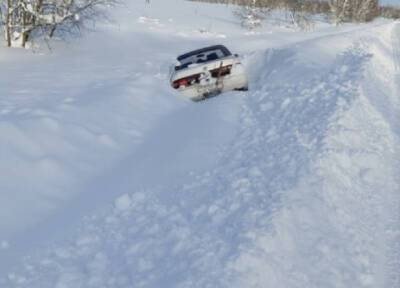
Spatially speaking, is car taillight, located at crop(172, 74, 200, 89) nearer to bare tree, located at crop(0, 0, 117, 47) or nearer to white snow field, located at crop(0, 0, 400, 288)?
white snow field, located at crop(0, 0, 400, 288)

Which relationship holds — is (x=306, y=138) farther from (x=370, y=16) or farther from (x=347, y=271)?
(x=370, y=16)

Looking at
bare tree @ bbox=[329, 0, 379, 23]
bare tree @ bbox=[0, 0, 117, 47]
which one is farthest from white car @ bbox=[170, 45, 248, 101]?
bare tree @ bbox=[329, 0, 379, 23]

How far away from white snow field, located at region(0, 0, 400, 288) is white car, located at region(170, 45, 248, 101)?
0.93 ft

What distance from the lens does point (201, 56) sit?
12.0 metres

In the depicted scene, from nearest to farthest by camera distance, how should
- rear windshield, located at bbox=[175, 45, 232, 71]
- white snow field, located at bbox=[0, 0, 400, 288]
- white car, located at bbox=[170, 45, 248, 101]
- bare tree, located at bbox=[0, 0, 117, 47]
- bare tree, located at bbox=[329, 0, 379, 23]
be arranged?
white snow field, located at bbox=[0, 0, 400, 288], white car, located at bbox=[170, 45, 248, 101], rear windshield, located at bbox=[175, 45, 232, 71], bare tree, located at bbox=[0, 0, 117, 47], bare tree, located at bbox=[329, 0, 379, 23]

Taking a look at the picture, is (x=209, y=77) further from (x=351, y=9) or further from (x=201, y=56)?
(x=351, y=9)

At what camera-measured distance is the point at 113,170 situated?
7.86m

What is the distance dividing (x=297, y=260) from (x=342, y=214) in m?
1.11

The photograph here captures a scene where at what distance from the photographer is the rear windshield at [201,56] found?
11.7 metres

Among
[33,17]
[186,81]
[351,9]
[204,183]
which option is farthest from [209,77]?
[351,9]

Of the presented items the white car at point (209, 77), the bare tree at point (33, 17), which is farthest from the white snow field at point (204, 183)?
the bare tree at point (33, 17)

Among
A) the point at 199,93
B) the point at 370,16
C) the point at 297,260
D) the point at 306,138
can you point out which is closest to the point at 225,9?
the point at 370,16

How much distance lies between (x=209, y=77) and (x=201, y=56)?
998mm

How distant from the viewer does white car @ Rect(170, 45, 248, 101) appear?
36.6 ft
